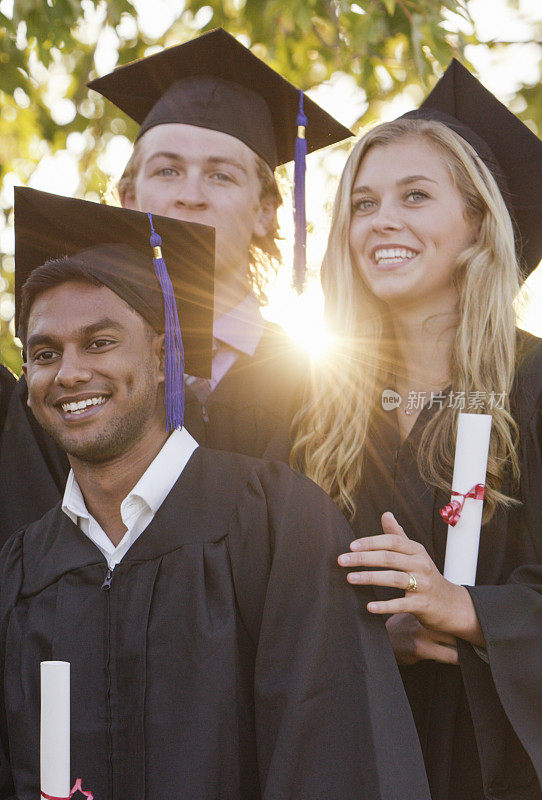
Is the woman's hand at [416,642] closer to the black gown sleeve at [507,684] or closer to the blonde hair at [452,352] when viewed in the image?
the black gown sleeve at [507,684]

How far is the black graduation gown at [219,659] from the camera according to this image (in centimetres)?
237

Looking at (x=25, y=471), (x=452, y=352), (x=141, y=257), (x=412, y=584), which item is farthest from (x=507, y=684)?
(x=25, y=471)

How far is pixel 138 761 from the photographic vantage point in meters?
2.45

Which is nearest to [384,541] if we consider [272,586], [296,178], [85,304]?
[272,586]

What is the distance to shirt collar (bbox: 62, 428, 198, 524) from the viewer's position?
2664mm

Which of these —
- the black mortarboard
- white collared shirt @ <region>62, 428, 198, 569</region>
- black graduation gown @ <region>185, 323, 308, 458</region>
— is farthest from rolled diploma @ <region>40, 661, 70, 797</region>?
the black mortarboard

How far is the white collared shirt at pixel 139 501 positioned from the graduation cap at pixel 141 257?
9 cm

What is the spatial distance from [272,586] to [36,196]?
1.31 metres

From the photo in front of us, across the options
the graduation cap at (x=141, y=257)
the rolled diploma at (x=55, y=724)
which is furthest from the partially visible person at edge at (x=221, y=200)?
the rolled diploma at (x=55, y=724)

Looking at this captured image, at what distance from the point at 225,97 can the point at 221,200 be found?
532 millimetres

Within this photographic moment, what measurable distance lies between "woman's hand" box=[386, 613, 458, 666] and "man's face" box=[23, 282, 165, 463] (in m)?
0.83

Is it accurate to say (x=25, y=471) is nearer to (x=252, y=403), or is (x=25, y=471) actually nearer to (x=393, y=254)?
(x=252, y=403)

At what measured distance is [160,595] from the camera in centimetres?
256

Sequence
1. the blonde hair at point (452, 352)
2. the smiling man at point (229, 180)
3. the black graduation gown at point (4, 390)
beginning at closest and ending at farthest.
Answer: the blonde hair at point (452, 352), the black graduation gown at point (4, 390), the smiling man at point (229, 180)
